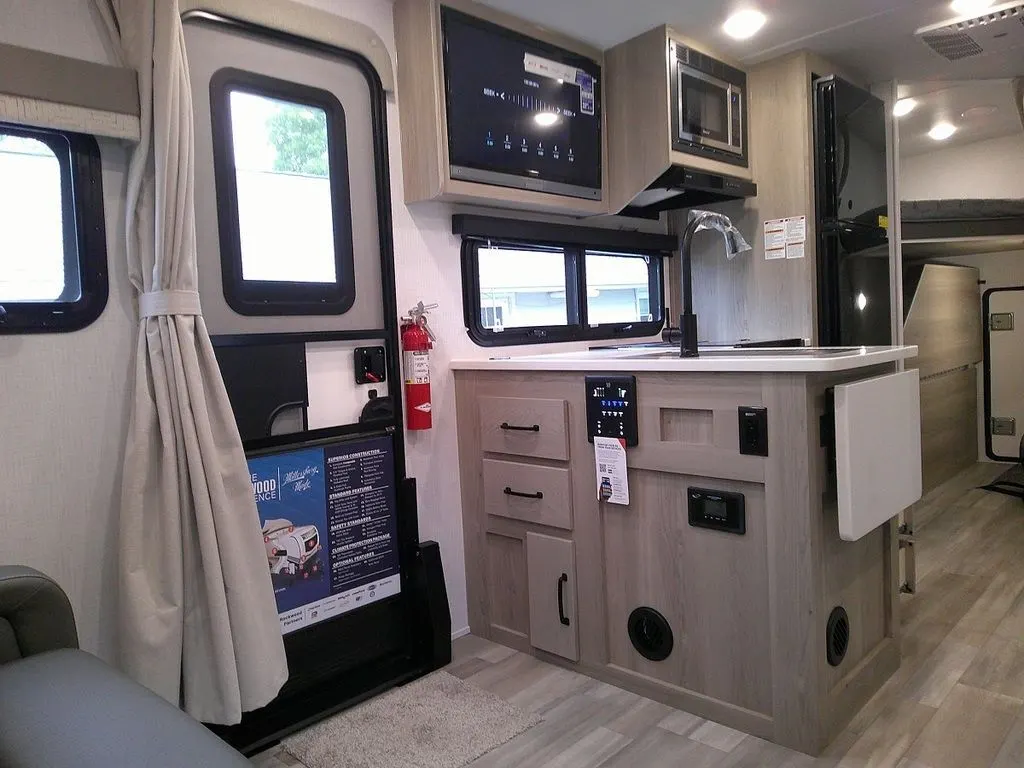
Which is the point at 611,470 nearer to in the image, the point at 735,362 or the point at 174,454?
the point at 735,362

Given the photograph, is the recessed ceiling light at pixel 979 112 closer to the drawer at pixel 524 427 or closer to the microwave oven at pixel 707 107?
the microwave oven at pixel 707 107

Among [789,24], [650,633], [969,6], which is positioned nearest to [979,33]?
[969,6]

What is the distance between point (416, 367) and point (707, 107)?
1.61 meters

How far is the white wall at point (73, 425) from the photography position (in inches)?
65.8

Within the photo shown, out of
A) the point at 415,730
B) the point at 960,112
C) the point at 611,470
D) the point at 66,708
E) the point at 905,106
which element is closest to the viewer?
the point at 66,708

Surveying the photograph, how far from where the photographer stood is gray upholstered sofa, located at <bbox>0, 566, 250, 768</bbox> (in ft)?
3.20

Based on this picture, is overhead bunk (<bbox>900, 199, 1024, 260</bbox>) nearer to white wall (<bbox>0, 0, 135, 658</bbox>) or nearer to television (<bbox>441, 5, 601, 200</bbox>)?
television (<bbox>441, 5, 601, 200</bbox>)

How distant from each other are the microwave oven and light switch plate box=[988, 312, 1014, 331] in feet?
10.6

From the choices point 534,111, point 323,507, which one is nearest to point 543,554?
point 323,507

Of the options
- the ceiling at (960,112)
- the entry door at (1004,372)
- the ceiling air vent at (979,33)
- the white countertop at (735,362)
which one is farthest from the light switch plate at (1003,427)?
the white countertop at (735,362)

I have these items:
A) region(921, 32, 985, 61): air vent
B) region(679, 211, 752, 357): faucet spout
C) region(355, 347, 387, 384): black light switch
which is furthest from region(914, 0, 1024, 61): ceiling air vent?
region(355, 347, 387, 384): black light switch

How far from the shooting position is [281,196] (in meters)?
2.18

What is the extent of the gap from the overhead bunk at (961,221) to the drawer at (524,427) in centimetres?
280

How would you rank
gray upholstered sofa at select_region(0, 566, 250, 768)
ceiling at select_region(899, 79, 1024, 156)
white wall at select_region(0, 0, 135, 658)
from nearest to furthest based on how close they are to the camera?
gray upholstered sofa at select_region(0, 566, 250, 768) < white wall at select_region(0, 0, 135, 658) < ceiling at select_region(899, 79, 1024, 156)
